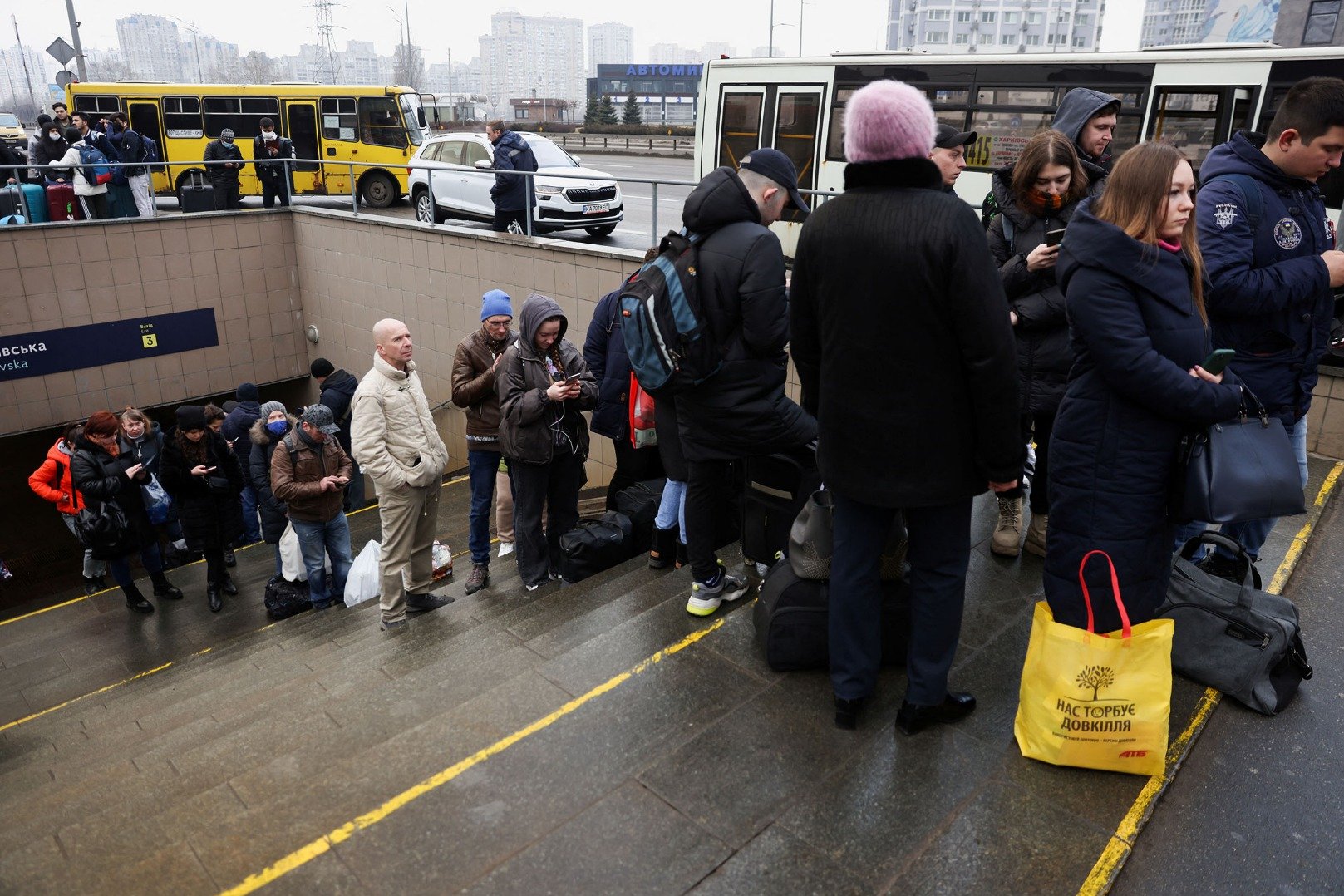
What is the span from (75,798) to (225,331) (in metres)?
12.5

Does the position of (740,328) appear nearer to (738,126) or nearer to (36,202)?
(738,126)

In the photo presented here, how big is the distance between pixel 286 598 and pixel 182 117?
1718 centimetres

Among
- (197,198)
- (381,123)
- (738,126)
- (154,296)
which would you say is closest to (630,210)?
(738,126)

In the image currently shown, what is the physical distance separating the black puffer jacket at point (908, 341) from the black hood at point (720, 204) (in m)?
0.84

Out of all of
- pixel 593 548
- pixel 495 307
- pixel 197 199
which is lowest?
pixel 593 548

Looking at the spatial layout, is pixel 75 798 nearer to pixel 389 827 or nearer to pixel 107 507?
pixel 389 827

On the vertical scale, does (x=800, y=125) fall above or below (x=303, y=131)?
above

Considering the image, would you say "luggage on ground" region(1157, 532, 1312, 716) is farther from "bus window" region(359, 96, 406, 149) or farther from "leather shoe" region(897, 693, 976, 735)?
"bus window" region(359, 96, 406, 149)

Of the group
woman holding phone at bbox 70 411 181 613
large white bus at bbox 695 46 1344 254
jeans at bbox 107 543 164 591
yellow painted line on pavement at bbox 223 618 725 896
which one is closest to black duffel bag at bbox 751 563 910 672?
yellow painted line on pavement at bbox 223 618 725 896

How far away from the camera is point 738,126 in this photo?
1377 cm

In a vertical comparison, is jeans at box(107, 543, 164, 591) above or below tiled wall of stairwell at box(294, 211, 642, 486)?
below

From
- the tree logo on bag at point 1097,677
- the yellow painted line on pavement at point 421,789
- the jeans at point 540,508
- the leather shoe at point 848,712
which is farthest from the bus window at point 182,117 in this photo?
the tree logo on bag at point 1097,677

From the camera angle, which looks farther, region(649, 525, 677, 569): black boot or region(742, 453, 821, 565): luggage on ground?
region(649, 525, 677, 569): black boot

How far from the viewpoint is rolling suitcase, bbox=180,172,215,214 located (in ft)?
45.2
